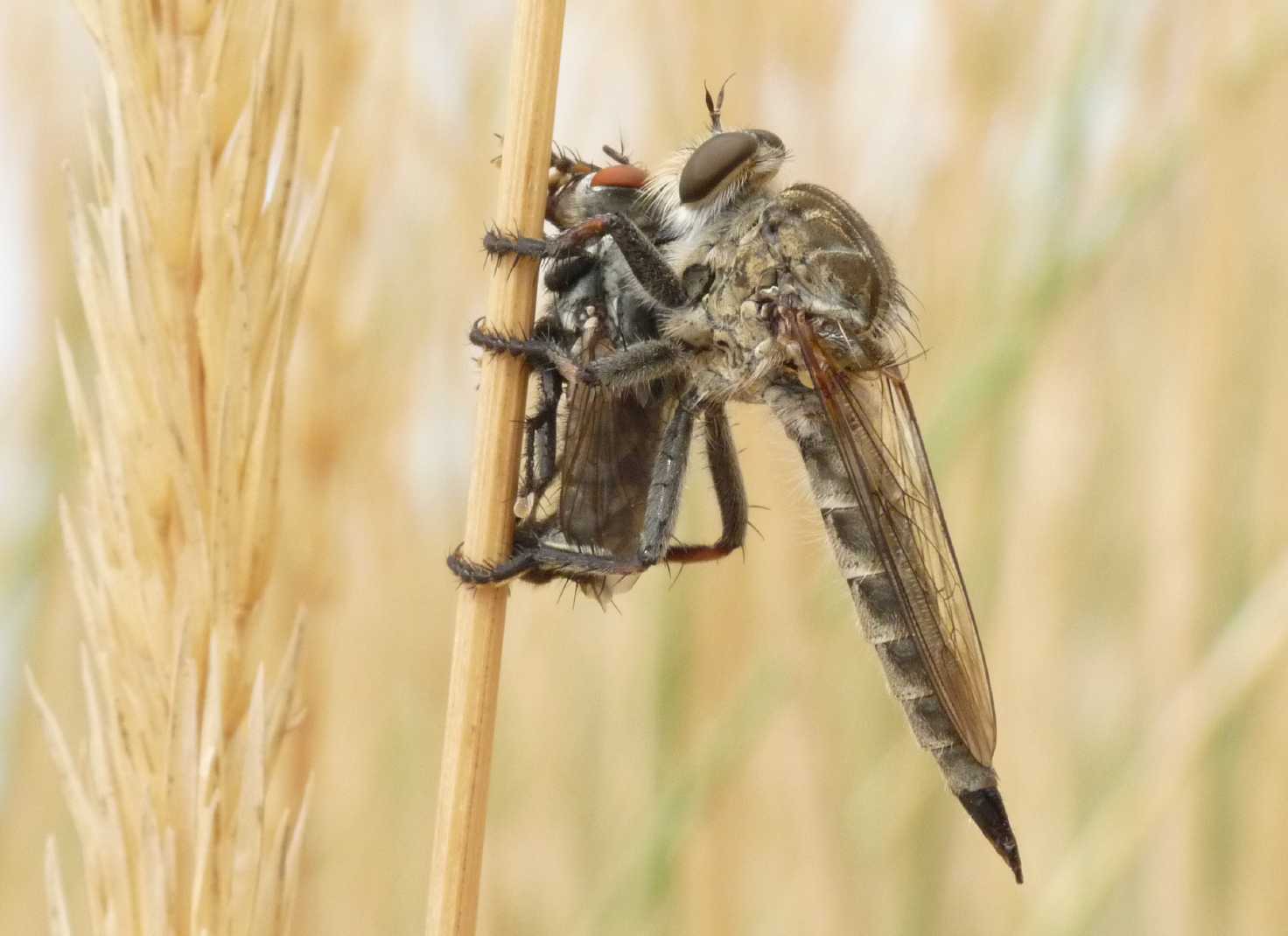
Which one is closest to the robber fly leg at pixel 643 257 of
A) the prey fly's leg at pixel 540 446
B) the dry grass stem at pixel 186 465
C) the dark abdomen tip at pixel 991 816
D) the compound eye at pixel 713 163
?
the compound eye at pixel 713 163

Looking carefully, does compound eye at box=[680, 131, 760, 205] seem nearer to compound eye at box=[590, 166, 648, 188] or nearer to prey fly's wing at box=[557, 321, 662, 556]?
compound eye at box=[590, 166, 648, 188]

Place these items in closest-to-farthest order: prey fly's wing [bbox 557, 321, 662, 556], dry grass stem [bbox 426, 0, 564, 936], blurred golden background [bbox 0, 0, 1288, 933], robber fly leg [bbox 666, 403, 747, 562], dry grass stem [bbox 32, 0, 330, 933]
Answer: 1. dry grass stem [bbox 32, 0, 330, 933]
2. dry grass stem [bbox 426, 0, 564, 936]
3. prey fly's wing [bbox 557, 321, 662, 556]
4. robber fly leg [bbox 666, 403, 747, 562]
5. blurred golden background [bbox 0, 0, 1288, 933]

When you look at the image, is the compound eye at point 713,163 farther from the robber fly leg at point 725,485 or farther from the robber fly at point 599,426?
the robber fly leg at point 725,485

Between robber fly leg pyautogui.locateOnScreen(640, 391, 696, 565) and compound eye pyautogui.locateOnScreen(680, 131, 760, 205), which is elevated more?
compound eye pyautogui.locateOnScreen(680, 131, 760, 205)

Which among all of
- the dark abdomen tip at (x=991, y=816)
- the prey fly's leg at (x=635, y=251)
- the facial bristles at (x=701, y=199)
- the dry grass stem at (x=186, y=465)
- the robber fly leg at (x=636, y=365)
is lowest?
the dark abdomen tip at (x=991, y=816)

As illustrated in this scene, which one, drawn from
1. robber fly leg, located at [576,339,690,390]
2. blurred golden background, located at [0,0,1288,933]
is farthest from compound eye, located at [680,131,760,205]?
blurred golden background, located at [0,0,1288,933]

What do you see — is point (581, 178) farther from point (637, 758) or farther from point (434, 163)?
point (637, 758)

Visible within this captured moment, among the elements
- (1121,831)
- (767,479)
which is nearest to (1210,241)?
(767,479)
